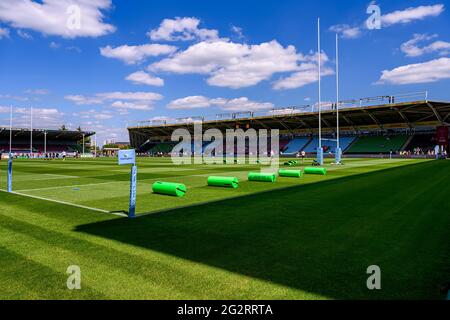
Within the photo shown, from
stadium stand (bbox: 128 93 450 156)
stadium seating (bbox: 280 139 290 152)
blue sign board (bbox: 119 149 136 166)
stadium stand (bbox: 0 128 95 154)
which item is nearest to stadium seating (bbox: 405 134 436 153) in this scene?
stadium stand (bbox: 128 93 450 156)

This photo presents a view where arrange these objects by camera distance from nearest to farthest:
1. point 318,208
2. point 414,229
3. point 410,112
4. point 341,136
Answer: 1. point 414,229
2. point 318,208
3. point 410,112
4. point 341,136

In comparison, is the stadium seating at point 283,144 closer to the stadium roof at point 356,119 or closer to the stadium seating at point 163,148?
the stadium roof at point 356,119

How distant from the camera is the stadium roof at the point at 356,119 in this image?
60872 millimetres

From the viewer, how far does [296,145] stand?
83125mm

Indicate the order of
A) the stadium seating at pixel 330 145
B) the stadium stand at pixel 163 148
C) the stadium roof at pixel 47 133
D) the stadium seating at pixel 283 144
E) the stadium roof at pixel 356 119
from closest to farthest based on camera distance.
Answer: the stadium roof at pixel 356 119 < the stadium seating at pixel 330 145 < the stadium seating at pixel 283 144 < the stadium roof at pixel 47 133 < the stadium stand at pixel 163 148

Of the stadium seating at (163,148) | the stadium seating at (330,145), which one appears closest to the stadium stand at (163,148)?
the stadium seating at (163,148)

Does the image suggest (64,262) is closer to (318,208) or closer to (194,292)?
(194,292)

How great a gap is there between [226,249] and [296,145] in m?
80.0

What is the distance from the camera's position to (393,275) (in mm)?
4516

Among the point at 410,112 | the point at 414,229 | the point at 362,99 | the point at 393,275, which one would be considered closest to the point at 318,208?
the point at 414,229

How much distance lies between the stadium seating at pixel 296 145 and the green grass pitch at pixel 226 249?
234ft

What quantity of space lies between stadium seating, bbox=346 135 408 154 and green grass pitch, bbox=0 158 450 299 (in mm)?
63572

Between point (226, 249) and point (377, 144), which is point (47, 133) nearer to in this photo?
point (377, 144)
